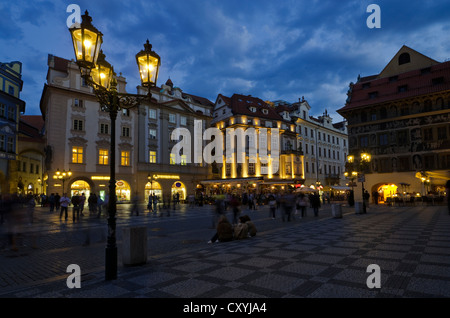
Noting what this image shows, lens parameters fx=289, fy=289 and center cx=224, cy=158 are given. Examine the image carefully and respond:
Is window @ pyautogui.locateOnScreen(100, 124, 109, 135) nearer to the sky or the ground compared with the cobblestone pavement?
nearer to the sky

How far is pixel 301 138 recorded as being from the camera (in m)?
59.5

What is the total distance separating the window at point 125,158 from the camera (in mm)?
39987

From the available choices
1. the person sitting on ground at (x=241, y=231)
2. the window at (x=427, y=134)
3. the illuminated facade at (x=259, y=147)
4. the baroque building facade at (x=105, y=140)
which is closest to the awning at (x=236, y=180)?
the illuminated facade at (x=259, y=147)

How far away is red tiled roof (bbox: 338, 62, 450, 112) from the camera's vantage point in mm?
33094

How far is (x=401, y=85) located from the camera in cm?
3575

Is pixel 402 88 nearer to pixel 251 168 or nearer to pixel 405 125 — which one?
pixel 405 125

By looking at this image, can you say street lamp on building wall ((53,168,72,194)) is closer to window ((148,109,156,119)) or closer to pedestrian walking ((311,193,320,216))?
window ((148,109,156,119))

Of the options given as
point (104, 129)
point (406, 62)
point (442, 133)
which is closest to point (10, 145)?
point (104, 129)

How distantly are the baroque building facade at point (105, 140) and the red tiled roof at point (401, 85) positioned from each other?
25267 millimetres

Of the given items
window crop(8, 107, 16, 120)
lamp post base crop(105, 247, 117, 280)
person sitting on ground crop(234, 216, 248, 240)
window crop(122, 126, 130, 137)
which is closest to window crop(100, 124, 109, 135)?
window crop(122, 126, 130, 137)

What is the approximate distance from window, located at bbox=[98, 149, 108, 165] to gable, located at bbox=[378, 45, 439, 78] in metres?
38.8
